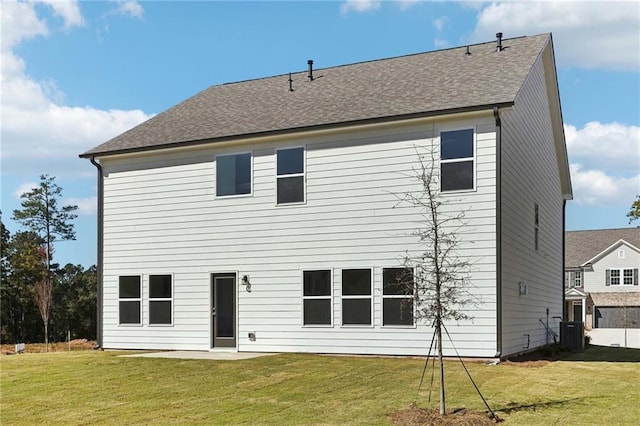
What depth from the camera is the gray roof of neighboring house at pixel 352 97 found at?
14750 mm

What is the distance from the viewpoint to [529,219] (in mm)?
16891

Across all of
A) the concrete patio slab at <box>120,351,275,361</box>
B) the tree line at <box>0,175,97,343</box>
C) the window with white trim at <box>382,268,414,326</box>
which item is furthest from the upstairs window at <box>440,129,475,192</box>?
the tree line at <box>0,175,97,343</box>

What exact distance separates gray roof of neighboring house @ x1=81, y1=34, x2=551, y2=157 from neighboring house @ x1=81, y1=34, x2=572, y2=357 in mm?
78

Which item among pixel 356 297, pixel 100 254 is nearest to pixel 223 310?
pixel 356 297

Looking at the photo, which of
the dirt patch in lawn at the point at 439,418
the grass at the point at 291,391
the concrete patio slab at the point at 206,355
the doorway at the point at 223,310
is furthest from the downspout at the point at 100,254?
the dirt patch in lawn at the point at 439,418

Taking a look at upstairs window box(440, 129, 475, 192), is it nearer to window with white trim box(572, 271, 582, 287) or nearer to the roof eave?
the roof eave

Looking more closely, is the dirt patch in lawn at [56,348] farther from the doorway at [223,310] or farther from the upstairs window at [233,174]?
the upstairs window at [233,174]

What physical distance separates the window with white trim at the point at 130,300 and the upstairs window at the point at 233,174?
343 centimetres

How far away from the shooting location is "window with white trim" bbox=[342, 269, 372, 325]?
1477 centimetres

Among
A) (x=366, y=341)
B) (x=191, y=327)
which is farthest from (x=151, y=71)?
(x=366, y=341)

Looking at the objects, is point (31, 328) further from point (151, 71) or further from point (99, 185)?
point (151, 71)

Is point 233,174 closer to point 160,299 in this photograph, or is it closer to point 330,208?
point 330,208

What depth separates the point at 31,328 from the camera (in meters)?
41.5

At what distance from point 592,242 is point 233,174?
143 ft
